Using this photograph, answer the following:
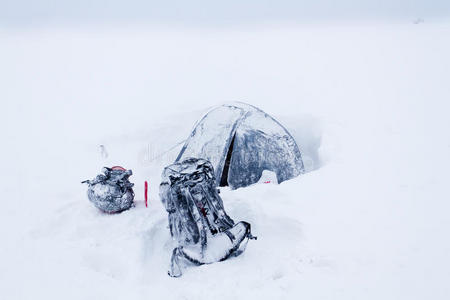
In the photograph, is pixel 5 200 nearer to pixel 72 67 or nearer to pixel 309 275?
pixel 309 275

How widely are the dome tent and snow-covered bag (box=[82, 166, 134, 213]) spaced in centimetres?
111

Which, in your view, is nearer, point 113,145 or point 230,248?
point 230,248

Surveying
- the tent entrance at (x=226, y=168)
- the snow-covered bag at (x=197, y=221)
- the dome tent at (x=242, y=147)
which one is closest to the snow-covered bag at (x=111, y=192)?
the snow-covered bag at (x=197, y=221)

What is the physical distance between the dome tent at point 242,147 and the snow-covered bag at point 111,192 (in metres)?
1.11

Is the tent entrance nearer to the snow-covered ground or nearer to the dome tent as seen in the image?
the dome tent

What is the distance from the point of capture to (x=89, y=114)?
6.55 m

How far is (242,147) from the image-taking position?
15.4 ft

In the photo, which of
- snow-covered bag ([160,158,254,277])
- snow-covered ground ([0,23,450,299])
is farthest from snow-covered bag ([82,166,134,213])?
snow-covered bag ([160,158,254,277])

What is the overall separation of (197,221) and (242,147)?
1.94 m

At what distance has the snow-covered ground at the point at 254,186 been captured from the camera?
2.55m

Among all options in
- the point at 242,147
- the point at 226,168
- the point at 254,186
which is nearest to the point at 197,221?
the point at 254,186

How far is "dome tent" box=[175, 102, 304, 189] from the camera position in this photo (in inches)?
182

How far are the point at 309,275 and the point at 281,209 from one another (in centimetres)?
90

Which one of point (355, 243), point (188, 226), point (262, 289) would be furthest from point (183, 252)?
point (355, 243)
